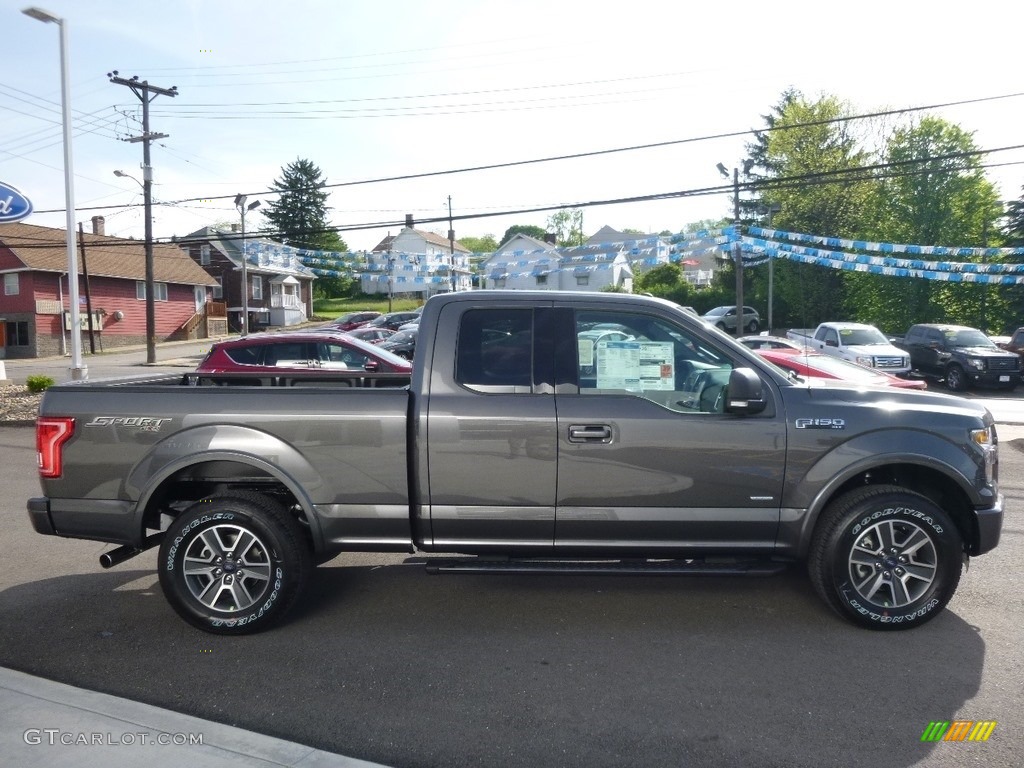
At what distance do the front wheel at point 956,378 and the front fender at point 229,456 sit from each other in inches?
842

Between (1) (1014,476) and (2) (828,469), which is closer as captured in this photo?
(2) (828,469)

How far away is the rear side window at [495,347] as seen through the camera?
4706 millimetres

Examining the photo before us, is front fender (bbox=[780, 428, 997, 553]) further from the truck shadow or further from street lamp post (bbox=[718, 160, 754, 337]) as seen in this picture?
street lamp post (bbox=[718, 160, 754, 337])

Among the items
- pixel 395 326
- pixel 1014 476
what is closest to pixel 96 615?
pixel 1014 476

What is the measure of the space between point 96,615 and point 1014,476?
943 centimetres

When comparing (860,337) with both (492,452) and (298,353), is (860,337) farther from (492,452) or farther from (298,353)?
(492,452)

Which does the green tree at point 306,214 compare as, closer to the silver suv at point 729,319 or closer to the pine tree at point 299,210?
the pine tree at point 299,210

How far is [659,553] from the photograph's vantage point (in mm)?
4668

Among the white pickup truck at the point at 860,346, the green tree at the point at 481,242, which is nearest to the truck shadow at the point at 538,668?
the white pickup truck at the point at 860,346

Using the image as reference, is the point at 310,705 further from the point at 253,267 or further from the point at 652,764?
the point at 253,267

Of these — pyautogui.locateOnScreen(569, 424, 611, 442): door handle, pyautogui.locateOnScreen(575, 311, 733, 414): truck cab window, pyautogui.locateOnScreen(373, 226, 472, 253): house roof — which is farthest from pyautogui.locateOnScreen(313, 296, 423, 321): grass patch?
pyautogui.locateOnScreen(569, 424, 611, 442): door handle

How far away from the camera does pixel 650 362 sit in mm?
4727

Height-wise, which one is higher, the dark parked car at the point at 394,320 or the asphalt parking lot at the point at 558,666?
the dark parked car at the point at 394,320

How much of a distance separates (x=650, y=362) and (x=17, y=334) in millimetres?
46149
